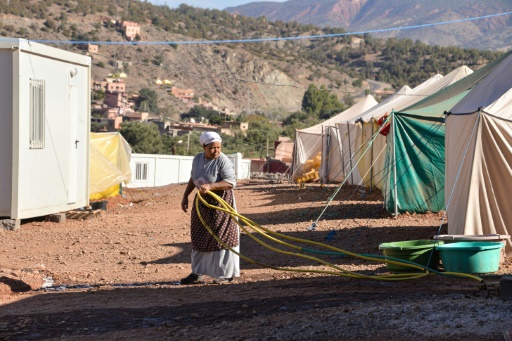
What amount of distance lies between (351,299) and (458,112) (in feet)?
14.6

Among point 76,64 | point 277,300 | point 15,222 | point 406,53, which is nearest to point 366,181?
point 76,64

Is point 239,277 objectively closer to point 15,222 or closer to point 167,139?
point 15,222

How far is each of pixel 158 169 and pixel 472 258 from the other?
22846mm

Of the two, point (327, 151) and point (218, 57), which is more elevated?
point (218, 57)

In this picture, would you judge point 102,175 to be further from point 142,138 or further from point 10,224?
point 142,138

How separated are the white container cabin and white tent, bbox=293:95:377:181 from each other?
15.6 metres

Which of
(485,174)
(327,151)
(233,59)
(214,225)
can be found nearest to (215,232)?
(214,225)

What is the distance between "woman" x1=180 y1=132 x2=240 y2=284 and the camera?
26.7ft

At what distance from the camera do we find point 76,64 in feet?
46.1

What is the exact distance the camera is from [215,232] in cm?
812

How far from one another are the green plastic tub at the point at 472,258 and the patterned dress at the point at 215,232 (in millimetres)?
2004

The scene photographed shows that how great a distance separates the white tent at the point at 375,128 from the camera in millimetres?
19438

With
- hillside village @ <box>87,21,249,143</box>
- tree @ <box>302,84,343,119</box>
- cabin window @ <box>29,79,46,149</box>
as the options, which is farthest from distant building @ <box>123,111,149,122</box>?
cabin window @ <box>29,79,46,149</box>

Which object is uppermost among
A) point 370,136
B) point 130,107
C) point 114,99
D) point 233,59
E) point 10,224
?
point 233,59
